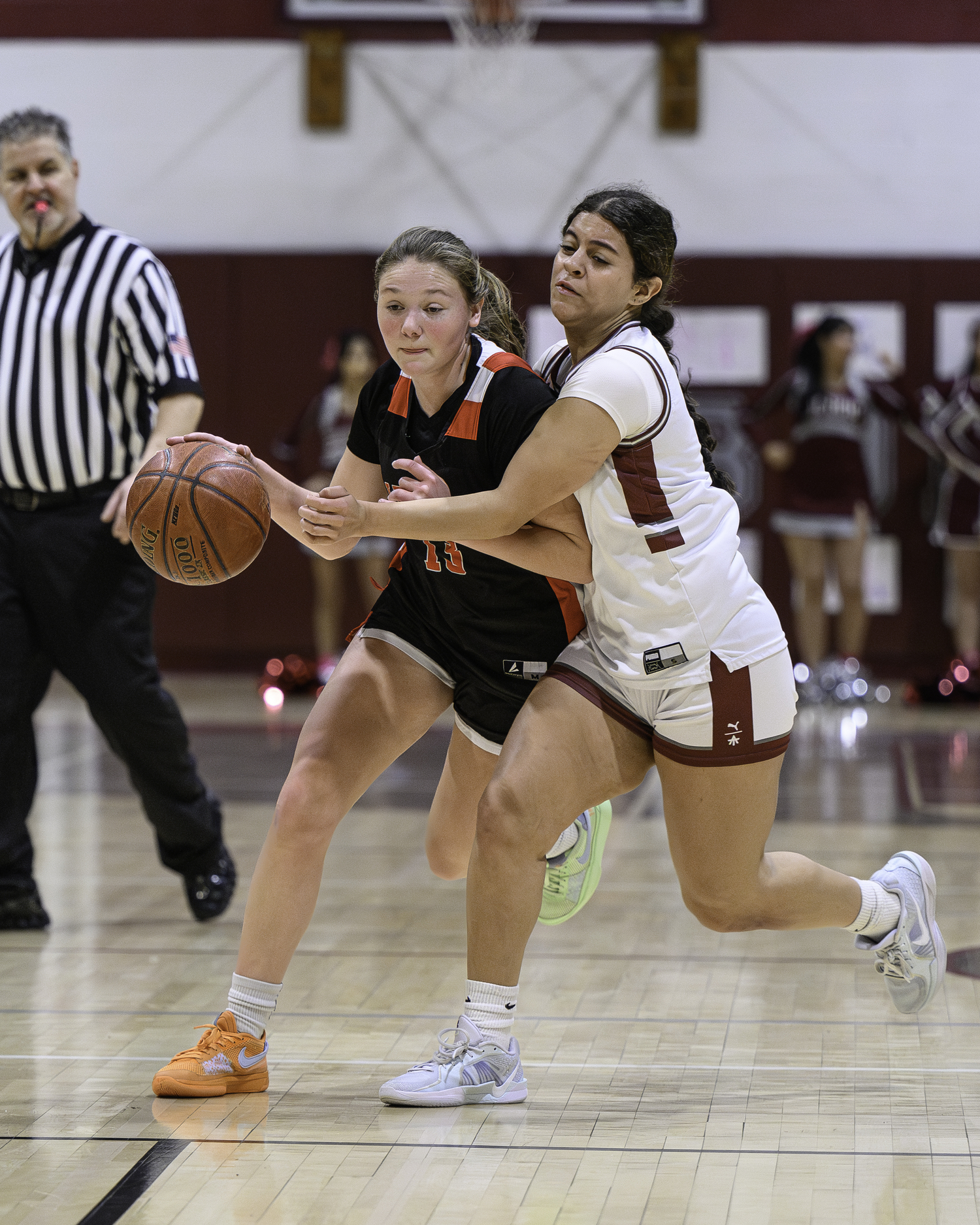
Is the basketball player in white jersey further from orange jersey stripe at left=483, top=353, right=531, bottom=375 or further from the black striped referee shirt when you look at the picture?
the black striped referee shirt

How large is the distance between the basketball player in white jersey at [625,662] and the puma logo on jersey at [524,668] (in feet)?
0.30

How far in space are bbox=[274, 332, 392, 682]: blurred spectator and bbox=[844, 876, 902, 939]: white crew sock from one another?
620cm

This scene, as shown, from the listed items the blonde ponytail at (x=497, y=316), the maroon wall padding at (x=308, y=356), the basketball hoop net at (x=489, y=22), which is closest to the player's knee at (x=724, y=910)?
the blonde ponytail at (x=497, y=316)

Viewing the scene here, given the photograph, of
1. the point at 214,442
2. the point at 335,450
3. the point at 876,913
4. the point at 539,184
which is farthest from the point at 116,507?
the point at 539,184

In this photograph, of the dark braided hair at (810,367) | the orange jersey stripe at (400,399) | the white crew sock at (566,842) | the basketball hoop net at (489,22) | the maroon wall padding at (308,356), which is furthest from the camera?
the maroon wall padding at (308,356)

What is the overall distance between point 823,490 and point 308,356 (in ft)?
11.2

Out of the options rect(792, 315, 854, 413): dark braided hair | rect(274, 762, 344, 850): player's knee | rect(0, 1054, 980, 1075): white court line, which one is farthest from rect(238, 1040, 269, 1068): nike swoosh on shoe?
rect(792, 315, 854, 413): dark braided hair

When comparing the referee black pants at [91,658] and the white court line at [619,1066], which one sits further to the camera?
the referee black pants at [91,658]

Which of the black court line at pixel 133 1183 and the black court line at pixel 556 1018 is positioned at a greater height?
the black court line at pixel 133 1183

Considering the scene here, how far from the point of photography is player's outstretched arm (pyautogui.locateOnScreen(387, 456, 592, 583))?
302 centimetres

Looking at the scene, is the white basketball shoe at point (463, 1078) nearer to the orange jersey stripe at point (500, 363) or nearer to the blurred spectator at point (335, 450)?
the orange jersey stripe at point (500, 363)

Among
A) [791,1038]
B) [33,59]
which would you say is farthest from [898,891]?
[33,59]

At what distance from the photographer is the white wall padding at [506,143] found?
34.5 ft

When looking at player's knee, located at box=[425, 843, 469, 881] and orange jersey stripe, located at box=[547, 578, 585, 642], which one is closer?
orange jersey stripe, located at box=[547, 578, 585, 642]
